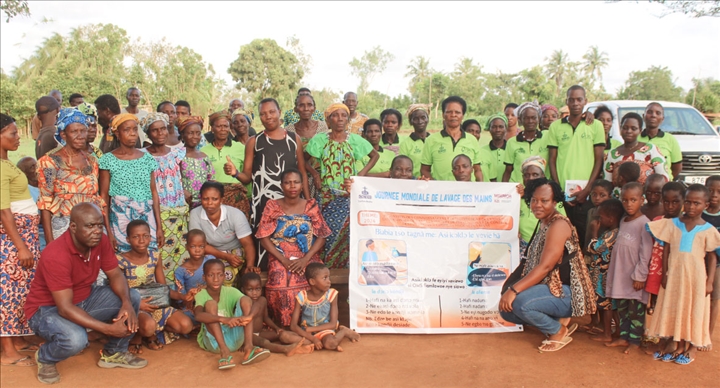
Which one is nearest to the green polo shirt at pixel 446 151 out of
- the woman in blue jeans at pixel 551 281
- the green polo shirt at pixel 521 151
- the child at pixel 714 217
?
the green polo shirt at pixel 521 151

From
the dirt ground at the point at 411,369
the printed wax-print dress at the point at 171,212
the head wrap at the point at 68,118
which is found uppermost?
the head wrap at the point at 68,118

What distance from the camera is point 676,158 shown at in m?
5.76

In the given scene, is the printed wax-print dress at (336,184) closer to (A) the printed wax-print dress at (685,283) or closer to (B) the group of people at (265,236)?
(B) the group of people at (265,236)

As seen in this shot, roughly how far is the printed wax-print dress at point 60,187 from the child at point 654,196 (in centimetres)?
494

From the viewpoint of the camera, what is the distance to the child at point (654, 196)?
184 inches

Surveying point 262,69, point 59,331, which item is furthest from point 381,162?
point 262,69

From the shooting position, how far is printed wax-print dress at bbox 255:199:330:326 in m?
4.81

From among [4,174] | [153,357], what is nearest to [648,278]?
[153,357]

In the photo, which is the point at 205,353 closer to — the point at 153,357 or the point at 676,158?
the point at 153,357

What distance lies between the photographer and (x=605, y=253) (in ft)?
15.1

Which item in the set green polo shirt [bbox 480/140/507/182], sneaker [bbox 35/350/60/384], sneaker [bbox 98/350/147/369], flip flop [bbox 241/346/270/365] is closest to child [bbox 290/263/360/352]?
flip flop [bbox 241/346/270/365]

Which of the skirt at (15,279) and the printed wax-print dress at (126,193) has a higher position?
the printed wax-print dress at (126,193)

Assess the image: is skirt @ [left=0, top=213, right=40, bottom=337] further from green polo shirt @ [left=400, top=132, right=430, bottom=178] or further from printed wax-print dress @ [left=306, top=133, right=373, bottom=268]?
green polo shirt @ [left=400, top=132, right=430, bottom=178]

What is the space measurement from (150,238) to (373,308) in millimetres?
2105
